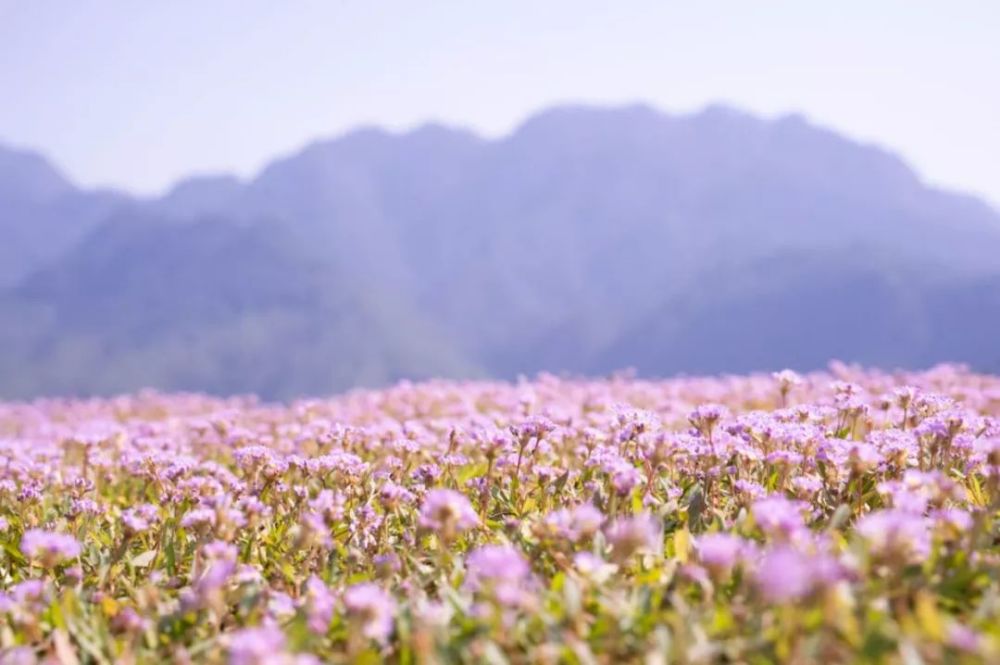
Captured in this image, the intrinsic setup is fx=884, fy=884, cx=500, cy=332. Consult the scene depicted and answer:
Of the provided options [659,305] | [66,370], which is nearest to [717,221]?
[659,305]

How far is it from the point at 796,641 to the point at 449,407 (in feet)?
29.3

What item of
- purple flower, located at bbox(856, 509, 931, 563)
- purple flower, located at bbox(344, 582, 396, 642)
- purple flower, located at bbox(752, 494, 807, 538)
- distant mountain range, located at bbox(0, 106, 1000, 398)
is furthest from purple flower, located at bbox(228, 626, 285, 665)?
distant mountain range, located at bbox(0, 106, 1000, 398)

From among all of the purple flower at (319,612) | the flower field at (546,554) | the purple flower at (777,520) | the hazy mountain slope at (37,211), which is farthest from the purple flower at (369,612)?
the hazy mountain slope at (37,211)

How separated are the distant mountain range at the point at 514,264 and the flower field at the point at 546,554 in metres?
62.8

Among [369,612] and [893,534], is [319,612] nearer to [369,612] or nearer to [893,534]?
[369,612]

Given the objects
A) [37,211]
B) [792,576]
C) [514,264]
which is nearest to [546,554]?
[792,576]

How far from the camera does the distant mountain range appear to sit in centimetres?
7475

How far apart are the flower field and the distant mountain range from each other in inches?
2474

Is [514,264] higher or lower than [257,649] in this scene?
higher

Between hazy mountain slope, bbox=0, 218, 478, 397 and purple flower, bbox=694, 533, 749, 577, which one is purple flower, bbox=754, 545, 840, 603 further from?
hazy mountain slope, bbox=0, 218, 478, 397

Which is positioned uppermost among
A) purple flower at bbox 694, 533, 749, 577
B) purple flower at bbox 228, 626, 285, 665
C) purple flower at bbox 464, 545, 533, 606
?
purple flower at bbox 694, 533, 749, 577

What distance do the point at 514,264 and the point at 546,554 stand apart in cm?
9716

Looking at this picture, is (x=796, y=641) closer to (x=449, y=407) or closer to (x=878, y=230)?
(x=449, y=407)

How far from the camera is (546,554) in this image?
3.80m
